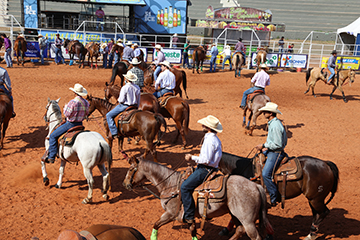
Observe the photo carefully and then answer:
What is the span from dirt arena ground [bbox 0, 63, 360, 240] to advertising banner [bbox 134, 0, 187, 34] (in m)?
11.6

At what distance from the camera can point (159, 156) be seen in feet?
31.5

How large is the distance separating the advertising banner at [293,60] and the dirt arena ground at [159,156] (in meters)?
4.92

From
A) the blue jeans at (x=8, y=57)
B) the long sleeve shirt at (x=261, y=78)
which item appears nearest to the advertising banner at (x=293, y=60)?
the long sleeve shirt at (x=261, y=78)

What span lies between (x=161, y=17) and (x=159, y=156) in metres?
22.8

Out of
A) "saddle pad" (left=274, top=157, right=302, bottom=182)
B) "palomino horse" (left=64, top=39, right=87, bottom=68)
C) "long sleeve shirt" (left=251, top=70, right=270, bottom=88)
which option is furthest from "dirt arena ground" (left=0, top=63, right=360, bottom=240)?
"palomino horse" (left=64, top=39, right=87, bottom=68)

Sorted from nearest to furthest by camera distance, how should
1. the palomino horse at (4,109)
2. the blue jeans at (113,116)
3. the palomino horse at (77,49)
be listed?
the blue jeans at (113,116)
the palomino horse at (4,109)
the palomino horse at (77,49)

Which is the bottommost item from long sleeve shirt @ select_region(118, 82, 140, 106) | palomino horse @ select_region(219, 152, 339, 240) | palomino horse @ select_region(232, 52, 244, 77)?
palomino horse @ select_region(219, 152, 339, 240)

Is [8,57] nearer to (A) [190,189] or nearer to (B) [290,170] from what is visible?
(A) [190,189]

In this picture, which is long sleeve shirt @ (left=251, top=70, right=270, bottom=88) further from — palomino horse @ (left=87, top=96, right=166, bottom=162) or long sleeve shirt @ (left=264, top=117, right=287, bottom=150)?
long sleeve shirt @ (left=264, top=117, right=287, bottom=150)

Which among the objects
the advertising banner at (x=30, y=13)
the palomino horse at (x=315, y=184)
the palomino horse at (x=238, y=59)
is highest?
the advertising banner at (x=30, y=13)

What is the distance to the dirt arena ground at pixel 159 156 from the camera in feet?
20.5

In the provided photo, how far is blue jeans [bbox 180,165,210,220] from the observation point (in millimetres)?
5164

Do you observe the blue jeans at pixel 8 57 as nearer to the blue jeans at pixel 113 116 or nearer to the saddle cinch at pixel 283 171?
the blue jeans at pixel 113 116

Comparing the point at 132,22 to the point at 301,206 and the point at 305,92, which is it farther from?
the point at 301,206
